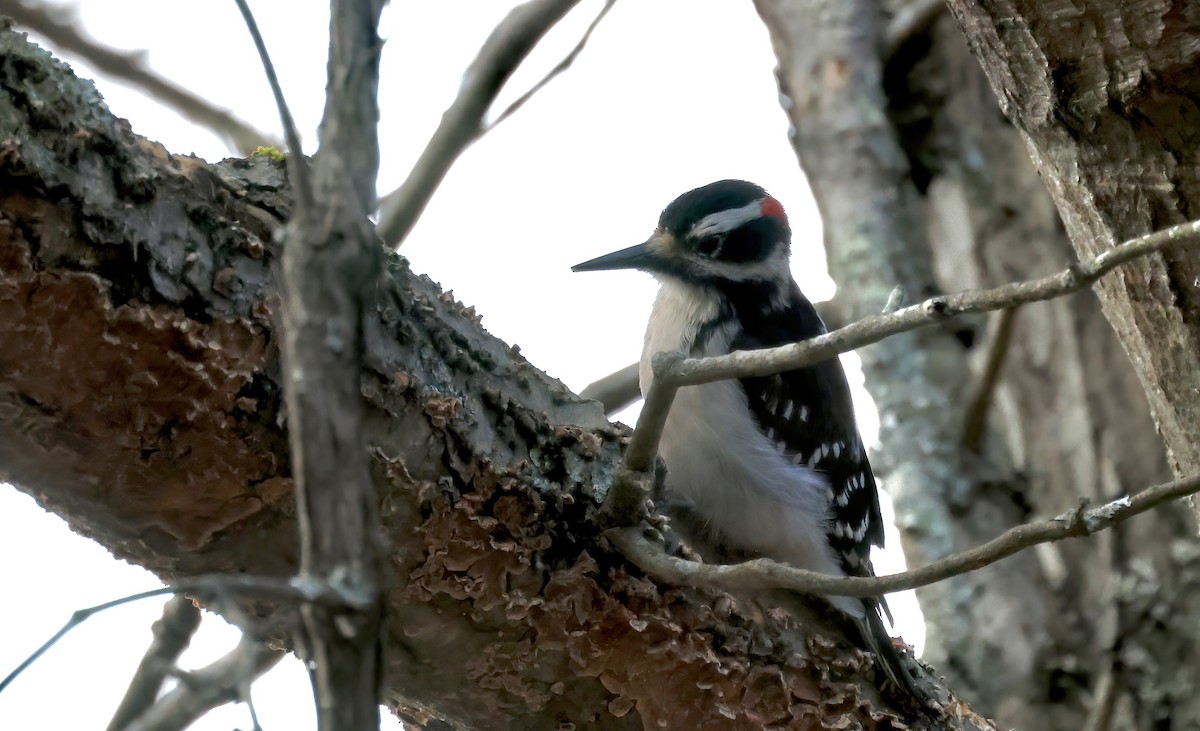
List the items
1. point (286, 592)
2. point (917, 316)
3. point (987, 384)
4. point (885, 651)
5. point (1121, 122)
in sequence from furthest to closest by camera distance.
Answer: point (987, 384) < point (885, 651) < point (1121, 122) < point (917, 316) < point (286, 592)

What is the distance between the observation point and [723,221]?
366cm

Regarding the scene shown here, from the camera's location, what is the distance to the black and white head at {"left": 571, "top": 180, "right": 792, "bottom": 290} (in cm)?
360

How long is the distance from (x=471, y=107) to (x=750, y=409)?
1428 millimetres

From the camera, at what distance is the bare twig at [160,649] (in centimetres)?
295

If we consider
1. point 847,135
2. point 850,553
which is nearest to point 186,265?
point 850,553

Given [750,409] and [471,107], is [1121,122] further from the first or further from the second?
[471,107]

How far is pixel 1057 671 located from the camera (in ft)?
13.4

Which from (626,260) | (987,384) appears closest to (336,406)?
(626,260)

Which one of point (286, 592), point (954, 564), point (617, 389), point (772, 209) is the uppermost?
point (772, 209)

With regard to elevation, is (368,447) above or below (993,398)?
below

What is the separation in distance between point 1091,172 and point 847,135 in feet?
9.06

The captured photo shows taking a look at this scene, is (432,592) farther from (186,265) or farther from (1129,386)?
(1129,386)

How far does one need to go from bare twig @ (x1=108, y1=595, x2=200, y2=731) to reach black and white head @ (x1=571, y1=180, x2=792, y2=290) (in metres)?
1.39

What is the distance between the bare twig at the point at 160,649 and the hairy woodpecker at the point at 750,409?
3.95 ft
